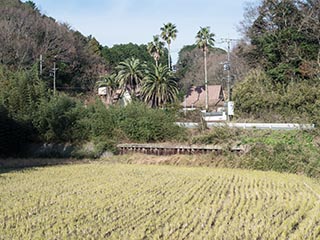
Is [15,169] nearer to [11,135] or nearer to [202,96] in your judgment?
[11,135]

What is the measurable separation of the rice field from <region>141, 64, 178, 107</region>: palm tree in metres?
25.0

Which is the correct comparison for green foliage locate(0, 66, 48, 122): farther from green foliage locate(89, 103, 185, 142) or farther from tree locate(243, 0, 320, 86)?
tree locate(243, 0, 320, 86)

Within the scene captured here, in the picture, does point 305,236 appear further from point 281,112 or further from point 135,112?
point 281,112

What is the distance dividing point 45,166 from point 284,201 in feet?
34.3

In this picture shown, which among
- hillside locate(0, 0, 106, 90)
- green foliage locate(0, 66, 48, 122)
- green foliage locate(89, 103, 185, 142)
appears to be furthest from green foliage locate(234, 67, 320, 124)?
hillside locate(0, 0, 106, 90)

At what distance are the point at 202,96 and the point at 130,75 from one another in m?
11.0

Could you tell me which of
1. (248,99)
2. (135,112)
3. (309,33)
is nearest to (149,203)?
(135,112)

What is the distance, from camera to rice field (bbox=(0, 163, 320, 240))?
6.89 meters

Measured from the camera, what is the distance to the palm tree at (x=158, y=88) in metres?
39.4

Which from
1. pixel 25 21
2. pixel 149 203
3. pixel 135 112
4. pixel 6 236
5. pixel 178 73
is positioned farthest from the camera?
pixel 178 73

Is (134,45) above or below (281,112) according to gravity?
above

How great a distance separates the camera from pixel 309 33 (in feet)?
90.7

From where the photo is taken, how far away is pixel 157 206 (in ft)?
29.5

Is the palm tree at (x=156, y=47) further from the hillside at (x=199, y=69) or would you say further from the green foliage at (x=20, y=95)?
the green foliage at (x=20, y=95)
